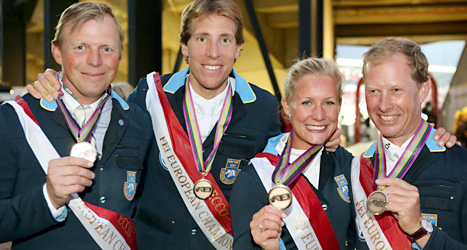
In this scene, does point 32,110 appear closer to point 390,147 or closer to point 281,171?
point 281,171

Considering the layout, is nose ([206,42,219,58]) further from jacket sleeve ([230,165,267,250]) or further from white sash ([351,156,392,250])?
white sash ([351,156,392,250])

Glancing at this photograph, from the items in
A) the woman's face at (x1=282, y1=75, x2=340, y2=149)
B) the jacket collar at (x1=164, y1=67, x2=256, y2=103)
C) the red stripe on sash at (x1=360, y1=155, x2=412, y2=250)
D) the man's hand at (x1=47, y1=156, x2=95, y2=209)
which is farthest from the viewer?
the jacket collar at (x1=164, y1=67, x2=256, y2=103)

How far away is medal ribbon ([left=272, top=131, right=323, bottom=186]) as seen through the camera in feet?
6.93

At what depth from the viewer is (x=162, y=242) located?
8.55 ft

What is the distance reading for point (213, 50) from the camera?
8.41ft

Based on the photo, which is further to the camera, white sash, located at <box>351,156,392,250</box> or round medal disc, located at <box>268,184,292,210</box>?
white sash, located at <box>351,156,392,250</box>

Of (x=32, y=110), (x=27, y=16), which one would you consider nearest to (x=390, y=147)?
(x=32, y=110)

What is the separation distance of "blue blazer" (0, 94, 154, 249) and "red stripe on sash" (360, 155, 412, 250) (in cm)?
100

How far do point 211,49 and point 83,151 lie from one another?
0.94 meters

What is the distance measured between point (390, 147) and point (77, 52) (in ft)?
4.57

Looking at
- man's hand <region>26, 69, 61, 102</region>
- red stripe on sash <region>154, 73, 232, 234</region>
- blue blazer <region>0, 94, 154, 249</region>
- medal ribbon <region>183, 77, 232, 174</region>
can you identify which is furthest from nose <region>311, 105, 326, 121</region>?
man's hand <region>26, 69, 61, 102</region>

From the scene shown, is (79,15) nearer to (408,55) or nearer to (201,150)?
(201,150)

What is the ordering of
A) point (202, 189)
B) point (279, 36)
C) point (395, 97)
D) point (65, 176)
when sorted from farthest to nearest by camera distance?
point (279, 36)
point (202, 189)
point (395, 97)
point (65, 176)

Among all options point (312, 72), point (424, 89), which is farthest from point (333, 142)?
point (424, 89)
